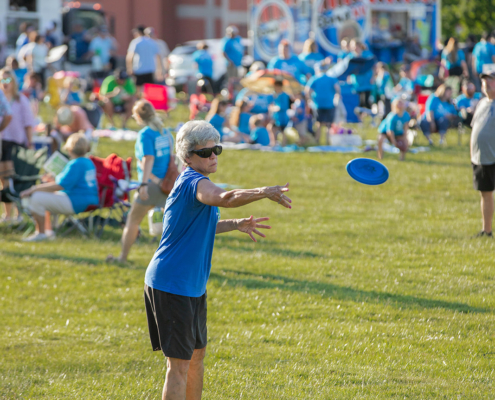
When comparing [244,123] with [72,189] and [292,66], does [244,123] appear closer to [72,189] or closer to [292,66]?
[292,66]

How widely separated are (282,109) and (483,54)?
7.29m

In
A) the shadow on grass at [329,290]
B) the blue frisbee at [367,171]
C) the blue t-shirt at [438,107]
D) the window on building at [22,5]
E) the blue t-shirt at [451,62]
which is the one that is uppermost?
the window on building at [22,5]

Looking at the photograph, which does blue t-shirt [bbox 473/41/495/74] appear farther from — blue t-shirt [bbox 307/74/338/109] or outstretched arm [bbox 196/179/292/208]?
outstretched arm [bbox 196/179/292/208]

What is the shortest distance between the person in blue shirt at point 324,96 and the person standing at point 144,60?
4.48 meters

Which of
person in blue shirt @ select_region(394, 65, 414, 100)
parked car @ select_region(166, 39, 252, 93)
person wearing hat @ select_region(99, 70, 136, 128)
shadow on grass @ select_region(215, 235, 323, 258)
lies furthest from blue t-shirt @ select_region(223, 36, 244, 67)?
shadow on grass @ select_region(215, 235, 323, 258)

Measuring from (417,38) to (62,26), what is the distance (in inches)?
605

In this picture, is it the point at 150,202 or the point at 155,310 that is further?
the point at 150,202

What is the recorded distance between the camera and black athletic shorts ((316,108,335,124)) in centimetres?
1698

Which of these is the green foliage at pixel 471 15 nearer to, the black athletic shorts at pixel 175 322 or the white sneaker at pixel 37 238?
the white sneaker at pixel 37 238

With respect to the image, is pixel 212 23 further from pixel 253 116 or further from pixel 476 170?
pixel 476 170

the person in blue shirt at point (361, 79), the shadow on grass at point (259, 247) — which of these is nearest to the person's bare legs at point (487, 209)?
the shadow on grass at point (259, 247)

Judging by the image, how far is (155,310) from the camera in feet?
13.0

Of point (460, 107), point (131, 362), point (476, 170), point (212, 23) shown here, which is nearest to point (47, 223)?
point (131, 362)

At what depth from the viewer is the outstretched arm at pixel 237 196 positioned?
3.56 m
